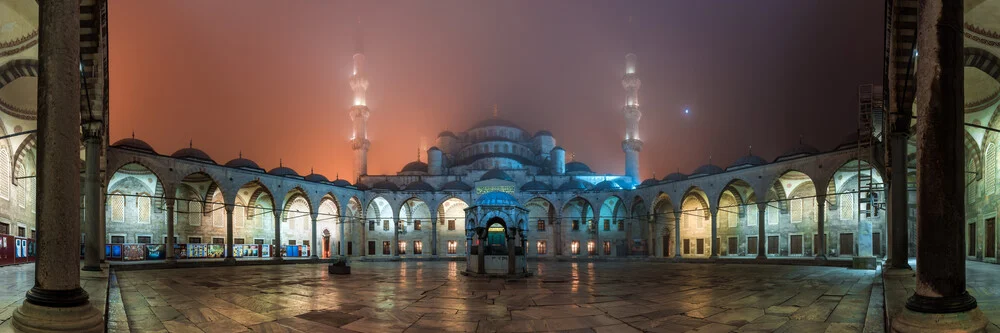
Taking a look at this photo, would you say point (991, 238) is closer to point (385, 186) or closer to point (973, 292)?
point (973, 292)

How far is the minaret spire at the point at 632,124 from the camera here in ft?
153

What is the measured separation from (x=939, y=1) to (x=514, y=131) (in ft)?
161

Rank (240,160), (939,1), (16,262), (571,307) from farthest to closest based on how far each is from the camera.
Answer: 1. (240,160)
2. (16,262)
3. (571,307)
4. (939,1)

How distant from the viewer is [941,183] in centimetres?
464

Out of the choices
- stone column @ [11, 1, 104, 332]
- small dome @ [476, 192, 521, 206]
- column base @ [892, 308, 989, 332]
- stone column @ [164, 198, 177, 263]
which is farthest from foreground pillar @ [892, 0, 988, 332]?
stone column @ [164, 198, 177, 263]

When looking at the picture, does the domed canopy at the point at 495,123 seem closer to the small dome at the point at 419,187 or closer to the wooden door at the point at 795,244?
the small dome at the point at 419,187

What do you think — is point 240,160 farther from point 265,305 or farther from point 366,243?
point 265,305

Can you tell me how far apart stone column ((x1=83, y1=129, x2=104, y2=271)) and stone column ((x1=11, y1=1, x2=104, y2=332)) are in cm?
905

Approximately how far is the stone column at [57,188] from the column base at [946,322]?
702 cm

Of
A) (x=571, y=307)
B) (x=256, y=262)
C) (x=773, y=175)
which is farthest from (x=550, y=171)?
(x=571, y=307)

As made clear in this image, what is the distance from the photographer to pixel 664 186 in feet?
113

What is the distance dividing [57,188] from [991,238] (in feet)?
77.9

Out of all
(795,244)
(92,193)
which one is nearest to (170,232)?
(92,193)

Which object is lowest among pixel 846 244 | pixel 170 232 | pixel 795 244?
pixel 795 244
